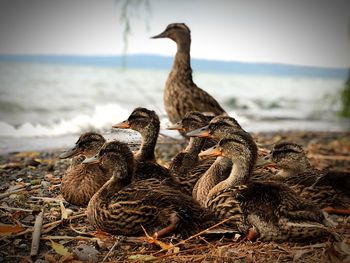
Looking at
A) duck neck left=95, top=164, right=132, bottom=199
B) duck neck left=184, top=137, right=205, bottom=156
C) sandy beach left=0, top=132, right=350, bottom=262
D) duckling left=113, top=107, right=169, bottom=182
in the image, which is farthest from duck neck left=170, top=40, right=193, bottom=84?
duck neck left=95, top=164, right=132, bottom=199

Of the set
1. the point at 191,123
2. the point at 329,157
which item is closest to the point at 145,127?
the point at 191,123

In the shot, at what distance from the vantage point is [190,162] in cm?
376

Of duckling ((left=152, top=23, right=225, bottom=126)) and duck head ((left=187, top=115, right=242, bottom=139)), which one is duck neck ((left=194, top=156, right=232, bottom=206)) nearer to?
duck head ((left=187, top=115, right=242, bottom=139))

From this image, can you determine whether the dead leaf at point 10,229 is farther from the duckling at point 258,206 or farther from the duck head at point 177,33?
the duck head at point 177,33

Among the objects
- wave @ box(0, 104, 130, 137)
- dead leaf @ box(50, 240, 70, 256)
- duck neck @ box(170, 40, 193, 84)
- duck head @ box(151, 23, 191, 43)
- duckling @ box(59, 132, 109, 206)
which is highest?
duck head @ box(151, 23, 191, 43)

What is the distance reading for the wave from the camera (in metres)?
7.10

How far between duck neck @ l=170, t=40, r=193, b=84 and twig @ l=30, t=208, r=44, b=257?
2.32 metres

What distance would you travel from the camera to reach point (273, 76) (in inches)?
631

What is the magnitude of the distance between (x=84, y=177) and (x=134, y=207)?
64cm

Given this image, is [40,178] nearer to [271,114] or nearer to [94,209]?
[94,209]

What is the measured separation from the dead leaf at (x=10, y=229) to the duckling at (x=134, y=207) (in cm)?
37

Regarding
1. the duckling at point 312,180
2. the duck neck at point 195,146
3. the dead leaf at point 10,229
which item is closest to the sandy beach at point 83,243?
the dead leaf at point 10,229

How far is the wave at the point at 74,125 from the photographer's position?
280 inches

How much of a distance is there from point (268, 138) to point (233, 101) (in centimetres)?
418
